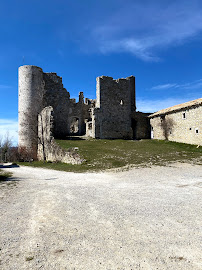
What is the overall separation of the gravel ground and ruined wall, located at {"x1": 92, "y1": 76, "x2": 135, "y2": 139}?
69.4 ft

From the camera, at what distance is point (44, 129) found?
24.3 meters

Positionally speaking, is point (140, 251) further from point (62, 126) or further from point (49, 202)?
point (62, 126)

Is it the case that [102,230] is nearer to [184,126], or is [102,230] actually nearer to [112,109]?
[184,126]

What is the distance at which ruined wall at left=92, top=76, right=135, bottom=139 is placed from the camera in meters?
27.4

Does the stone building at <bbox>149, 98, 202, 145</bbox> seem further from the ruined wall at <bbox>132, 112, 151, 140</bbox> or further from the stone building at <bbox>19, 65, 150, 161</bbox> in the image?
the stone building at <bbox>19, 65, 150, 161</bbox>

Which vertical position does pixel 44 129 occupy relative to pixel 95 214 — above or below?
above

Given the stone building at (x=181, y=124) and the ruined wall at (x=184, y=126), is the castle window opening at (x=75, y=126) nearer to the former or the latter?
the stone building at (x=181, y=124)

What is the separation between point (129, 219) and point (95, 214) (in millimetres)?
820

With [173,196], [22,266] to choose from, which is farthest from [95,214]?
[173,196]

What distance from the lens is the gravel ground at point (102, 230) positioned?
9.12 feet

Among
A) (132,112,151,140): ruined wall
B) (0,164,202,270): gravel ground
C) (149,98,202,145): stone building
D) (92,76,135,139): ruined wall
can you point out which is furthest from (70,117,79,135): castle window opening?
(0,164,202,270): gravel ground

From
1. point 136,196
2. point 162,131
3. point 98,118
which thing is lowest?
point 136,196

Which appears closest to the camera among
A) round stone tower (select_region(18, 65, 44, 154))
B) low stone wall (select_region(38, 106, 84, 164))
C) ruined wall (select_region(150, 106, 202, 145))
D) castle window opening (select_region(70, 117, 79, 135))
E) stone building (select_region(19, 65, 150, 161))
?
low stone wall (select_region(38, 106, 84, 164))

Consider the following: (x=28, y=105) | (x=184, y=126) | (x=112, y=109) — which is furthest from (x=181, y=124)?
(x=28, y=105)
